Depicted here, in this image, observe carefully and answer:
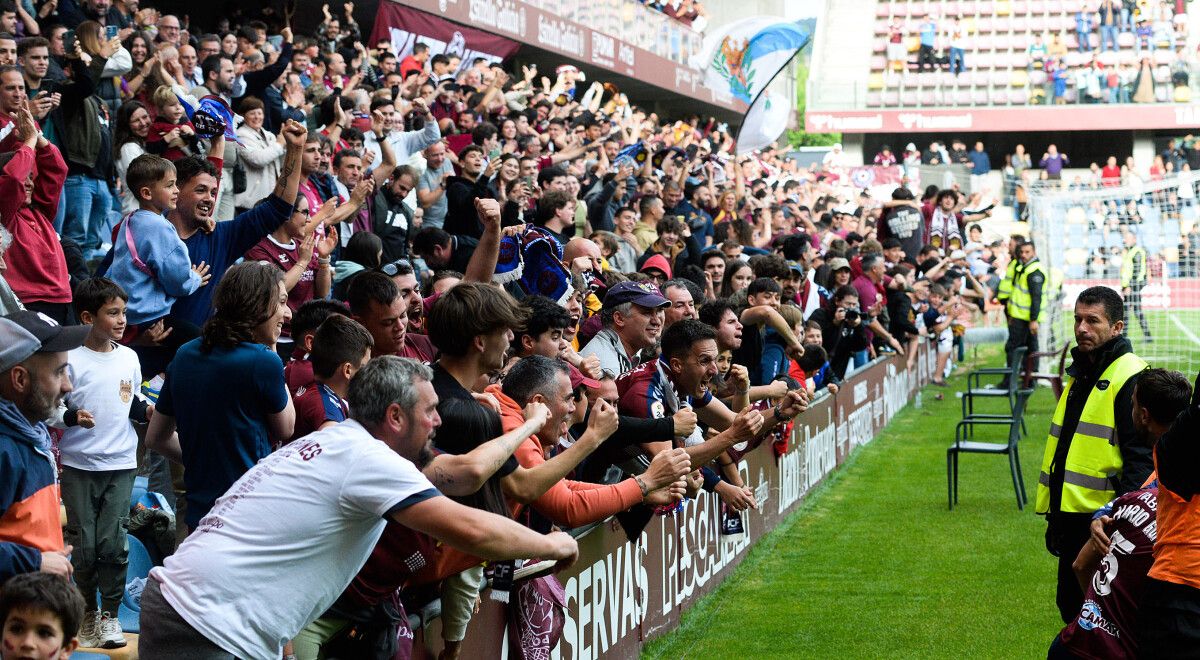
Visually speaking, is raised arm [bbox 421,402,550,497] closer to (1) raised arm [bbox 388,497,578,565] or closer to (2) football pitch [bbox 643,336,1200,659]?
(1) raised arm [bbox 388,497,578,565]

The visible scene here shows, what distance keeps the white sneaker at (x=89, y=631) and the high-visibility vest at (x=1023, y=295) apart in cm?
1719

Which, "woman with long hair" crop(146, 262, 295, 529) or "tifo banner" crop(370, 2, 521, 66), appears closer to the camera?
"woman with long hair" crop(146, 262, 295, 529)

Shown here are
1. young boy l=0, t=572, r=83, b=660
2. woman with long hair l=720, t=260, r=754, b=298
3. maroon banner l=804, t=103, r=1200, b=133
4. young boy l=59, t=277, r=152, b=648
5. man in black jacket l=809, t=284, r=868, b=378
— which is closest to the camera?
young boy l=0, t=572, r=83, b=660

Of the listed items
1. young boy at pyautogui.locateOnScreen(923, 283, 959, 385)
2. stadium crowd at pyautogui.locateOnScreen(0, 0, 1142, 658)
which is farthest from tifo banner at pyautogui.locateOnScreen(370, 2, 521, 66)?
young boy at pyautogui.locateOnScreen(923, 283, 959, 385)

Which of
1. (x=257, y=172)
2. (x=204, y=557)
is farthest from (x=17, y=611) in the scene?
(x=257, y=172)

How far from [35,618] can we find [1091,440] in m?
5.15

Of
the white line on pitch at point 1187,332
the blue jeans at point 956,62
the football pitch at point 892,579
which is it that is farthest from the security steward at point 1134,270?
the blue jeans at point 956,62

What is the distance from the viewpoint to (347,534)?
3.83 m

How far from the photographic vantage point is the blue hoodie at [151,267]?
673 cm

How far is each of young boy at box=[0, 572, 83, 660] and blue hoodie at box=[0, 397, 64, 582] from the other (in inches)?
14.9

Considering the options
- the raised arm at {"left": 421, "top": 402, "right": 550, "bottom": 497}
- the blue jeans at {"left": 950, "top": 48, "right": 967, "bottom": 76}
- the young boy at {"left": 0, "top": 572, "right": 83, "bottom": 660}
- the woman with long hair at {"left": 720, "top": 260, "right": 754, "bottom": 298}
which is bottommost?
the young boy at {"left": 0, "top": 572, "right": 83, "bottom": 660}

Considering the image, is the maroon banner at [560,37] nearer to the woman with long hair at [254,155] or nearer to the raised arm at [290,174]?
the woman with long hair at [254,155]

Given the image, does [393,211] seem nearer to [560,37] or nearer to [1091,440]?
[1091,440]

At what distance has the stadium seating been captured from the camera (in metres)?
47.6
